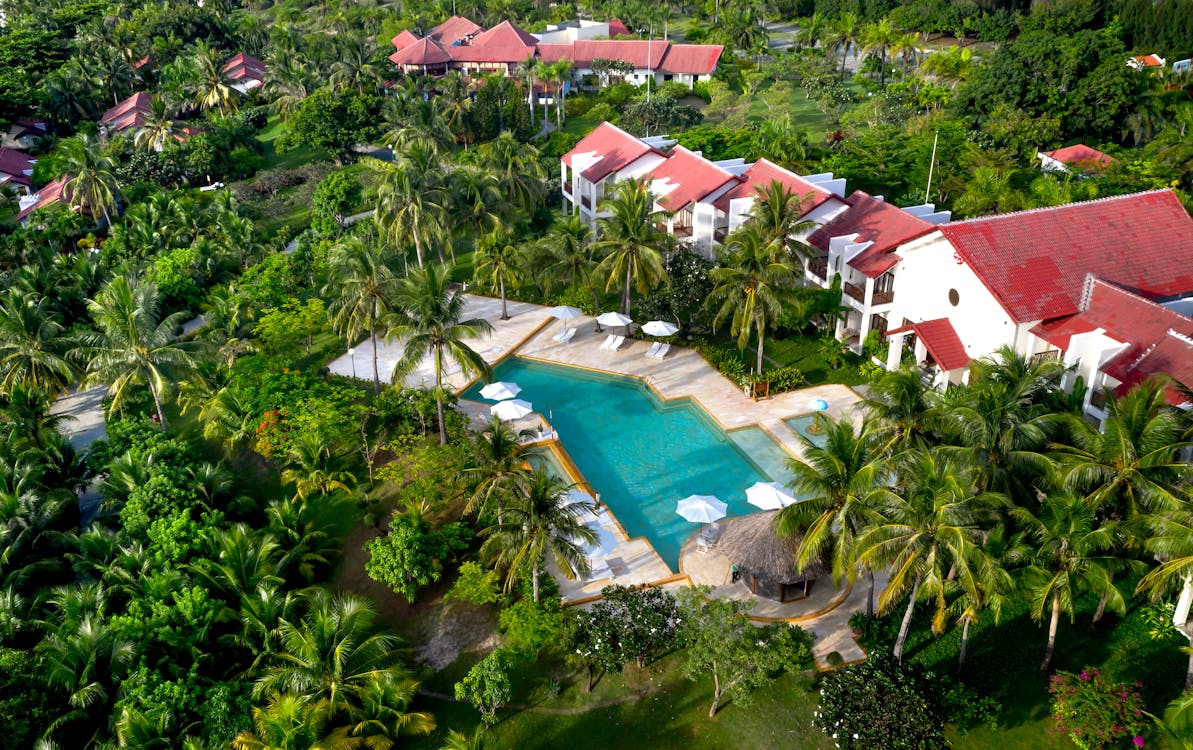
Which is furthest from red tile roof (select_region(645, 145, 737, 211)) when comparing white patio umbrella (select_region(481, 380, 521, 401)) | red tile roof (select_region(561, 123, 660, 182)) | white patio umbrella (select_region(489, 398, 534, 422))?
white patio umbrella (select_region(489, 398, 534, 422))

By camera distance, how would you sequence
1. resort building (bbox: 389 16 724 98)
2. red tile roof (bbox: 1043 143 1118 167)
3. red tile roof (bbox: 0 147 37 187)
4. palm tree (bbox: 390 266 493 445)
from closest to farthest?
palm tree (bbox: 390 266 493 445) < red tile roof (bbox: 1043 143 1118 167) < red tile roof (bbox: 0 147 37 187) < resort building (bbox: 389 16 724 98)

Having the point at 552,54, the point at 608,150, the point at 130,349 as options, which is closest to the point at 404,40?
the point at 552,54

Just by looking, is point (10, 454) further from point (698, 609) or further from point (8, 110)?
point (8, 110)

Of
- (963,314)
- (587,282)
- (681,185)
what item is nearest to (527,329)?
(587,282)

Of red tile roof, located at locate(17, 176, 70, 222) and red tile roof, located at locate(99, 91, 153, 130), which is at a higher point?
red tile roof, located at locate(99, 91, 153, 130)

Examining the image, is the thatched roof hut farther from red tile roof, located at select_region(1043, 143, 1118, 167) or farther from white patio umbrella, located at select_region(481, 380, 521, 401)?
red tile roof, located at select_region(1043, 143, 1118, 167)

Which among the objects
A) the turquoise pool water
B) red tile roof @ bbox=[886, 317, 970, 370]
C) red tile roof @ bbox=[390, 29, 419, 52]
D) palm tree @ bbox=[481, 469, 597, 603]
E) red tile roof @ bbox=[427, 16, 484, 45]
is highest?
red tile roof @ bbox=[427, 16, 484, 45]
